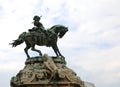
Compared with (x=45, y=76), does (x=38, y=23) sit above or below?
above

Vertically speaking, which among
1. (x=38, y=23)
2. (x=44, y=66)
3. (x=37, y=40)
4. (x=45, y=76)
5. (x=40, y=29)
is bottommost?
(x=45, y=76)

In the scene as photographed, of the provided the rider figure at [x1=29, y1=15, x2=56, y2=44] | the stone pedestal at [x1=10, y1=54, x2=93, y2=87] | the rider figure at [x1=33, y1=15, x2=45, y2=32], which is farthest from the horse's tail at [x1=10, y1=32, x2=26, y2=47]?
the stone pedestal at [x1=10, y1=54, x2=93, y2=87]

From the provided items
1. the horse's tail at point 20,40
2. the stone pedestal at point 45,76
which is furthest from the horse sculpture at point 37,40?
the stone pedestal at point 45,76

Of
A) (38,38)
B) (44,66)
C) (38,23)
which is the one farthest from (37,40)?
(44,66)

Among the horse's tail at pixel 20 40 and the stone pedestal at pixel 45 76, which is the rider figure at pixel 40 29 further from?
the stone pedestal at pixel 45 76

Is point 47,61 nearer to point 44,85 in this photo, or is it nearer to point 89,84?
point 44,85

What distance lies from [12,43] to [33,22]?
6.19 ft

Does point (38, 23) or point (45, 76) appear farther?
point (38, 23)

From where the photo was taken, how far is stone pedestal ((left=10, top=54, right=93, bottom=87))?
2633 cm

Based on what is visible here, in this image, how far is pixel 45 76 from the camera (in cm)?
2656

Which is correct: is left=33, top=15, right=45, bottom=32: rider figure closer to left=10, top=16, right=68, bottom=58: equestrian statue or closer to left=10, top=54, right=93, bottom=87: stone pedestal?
left=10, top=16, right=68, bottom=58: equestrian statue

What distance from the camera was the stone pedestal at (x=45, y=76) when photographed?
26328 mm

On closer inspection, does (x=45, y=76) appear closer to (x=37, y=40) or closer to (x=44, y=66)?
(x=44, y=66)

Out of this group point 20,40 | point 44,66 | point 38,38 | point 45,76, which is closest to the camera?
point 45,76
